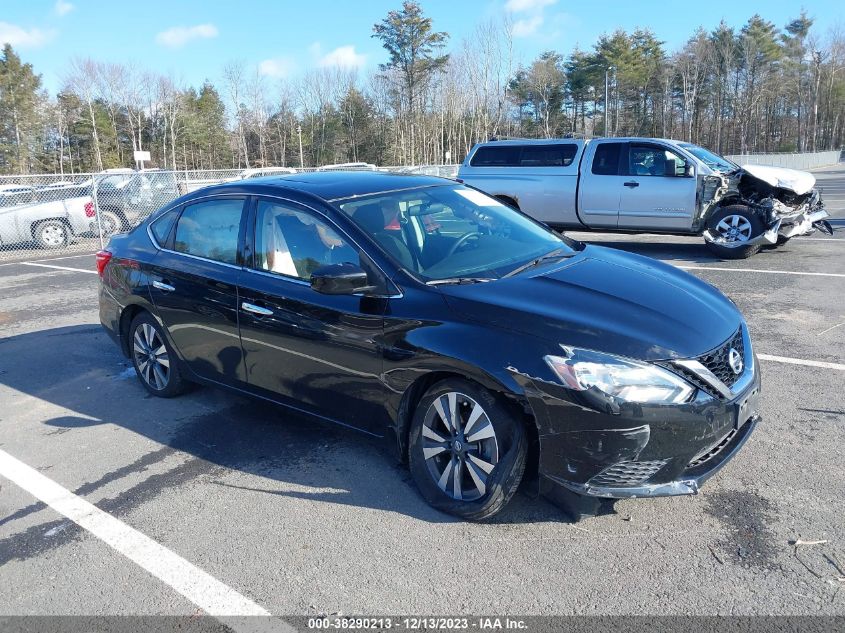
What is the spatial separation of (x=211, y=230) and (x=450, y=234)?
1.72 m

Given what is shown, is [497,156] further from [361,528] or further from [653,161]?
[361,528]

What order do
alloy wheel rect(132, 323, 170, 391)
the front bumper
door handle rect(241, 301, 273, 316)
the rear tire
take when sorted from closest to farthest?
the front bumper
door handle rect(241, 301, 273, 316)
alloy wheel rect(132, 323, 170, 391)
the rear tire

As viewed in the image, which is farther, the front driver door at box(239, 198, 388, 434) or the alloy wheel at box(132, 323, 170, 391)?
the alloy wheel at box(132, 323, 170, 391)

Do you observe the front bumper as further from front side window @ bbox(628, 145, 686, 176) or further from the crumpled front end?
front side window @ bbox(628, 145, 686, 176)

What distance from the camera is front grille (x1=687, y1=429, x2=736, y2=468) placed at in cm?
299

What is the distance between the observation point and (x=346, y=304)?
359 centimetres

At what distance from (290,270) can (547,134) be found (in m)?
69.8

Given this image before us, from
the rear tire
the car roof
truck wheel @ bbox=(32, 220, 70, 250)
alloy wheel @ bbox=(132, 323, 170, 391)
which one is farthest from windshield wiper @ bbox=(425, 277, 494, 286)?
the rear tire

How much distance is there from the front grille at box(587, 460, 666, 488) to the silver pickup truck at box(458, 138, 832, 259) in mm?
8508

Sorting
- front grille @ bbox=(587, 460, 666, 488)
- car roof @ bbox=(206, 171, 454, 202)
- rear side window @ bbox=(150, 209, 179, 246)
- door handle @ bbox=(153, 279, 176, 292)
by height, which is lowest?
front grille @ bbox=(587, 460, 666, 488)

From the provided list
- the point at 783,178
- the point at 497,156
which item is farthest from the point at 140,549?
the point at 497,156

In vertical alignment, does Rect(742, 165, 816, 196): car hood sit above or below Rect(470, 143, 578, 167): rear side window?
below

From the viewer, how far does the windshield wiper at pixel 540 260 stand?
12.1ft

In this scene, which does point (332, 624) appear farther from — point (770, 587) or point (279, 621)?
point (770, 587)
